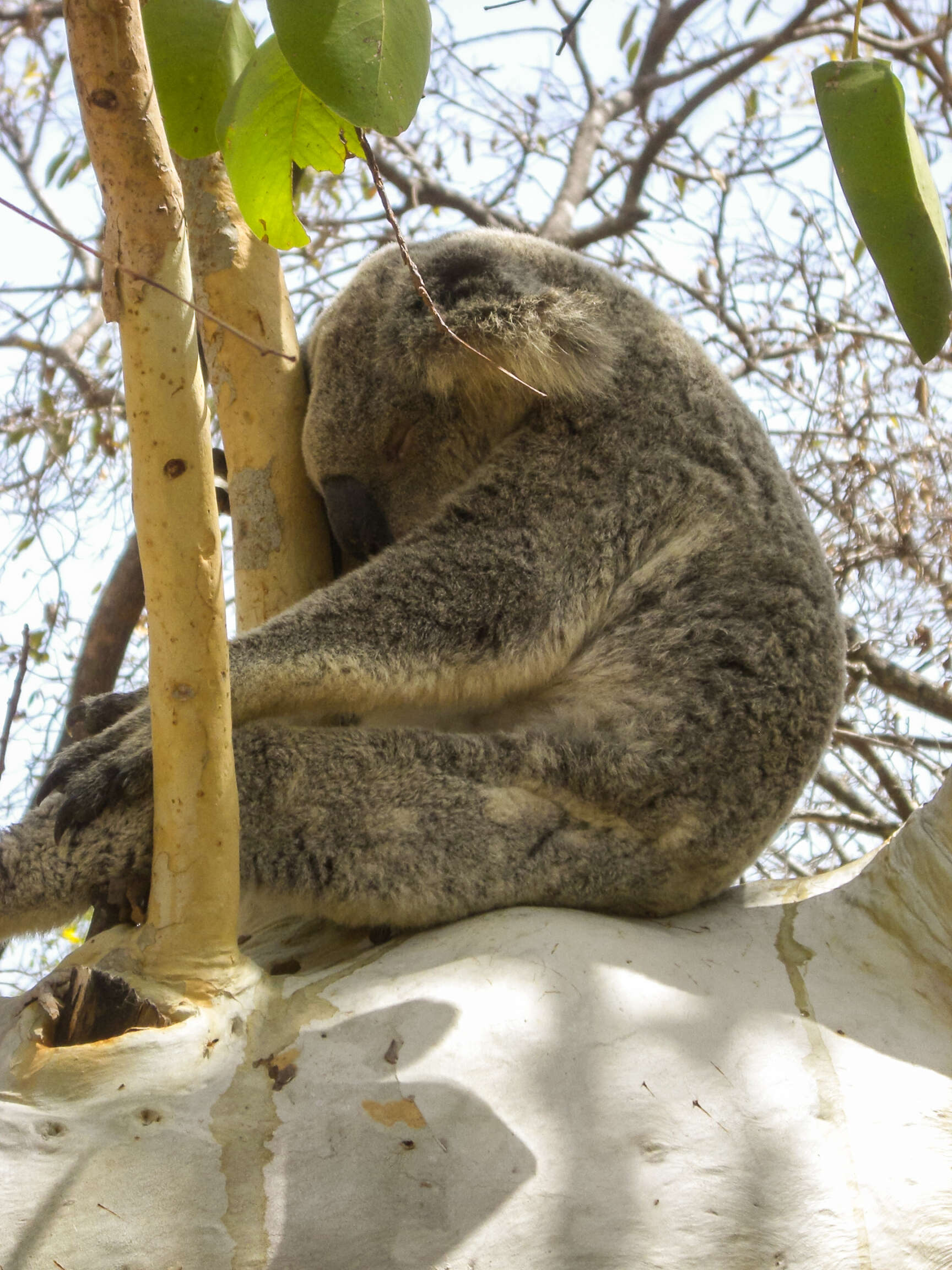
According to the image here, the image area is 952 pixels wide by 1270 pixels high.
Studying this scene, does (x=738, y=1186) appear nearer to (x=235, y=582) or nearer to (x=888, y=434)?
(x=235, y=582)

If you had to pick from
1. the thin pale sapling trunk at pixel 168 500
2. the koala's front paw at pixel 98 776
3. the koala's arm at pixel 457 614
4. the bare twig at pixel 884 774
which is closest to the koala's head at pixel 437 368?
the koala's arm at pixel 457 614

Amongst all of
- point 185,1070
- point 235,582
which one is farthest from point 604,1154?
point 235,582

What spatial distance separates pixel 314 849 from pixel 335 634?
1.45ft

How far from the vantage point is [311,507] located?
273 cm

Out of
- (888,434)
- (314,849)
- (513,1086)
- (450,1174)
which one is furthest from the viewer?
(888,434)

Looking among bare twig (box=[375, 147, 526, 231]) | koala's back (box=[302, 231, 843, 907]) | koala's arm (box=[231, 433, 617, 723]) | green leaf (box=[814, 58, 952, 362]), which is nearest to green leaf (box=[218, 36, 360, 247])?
green leaf (box=[814, 58, 952, 362])

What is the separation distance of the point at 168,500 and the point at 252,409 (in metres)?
1.28

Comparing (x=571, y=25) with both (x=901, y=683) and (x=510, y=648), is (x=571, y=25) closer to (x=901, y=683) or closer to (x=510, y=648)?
(x=510, y=648)

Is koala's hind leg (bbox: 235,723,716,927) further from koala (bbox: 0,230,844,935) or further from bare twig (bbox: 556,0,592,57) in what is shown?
bare twig (bbox: 556,0,592,57)

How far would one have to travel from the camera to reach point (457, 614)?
93.1 inches

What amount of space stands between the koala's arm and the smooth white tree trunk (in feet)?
1.92

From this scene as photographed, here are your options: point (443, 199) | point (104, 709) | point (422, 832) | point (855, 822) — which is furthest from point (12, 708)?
point (443, 199)

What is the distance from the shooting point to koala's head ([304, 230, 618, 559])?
8.84 feet

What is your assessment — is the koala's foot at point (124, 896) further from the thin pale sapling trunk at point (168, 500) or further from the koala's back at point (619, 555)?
the koala's back at point (619, 555)
